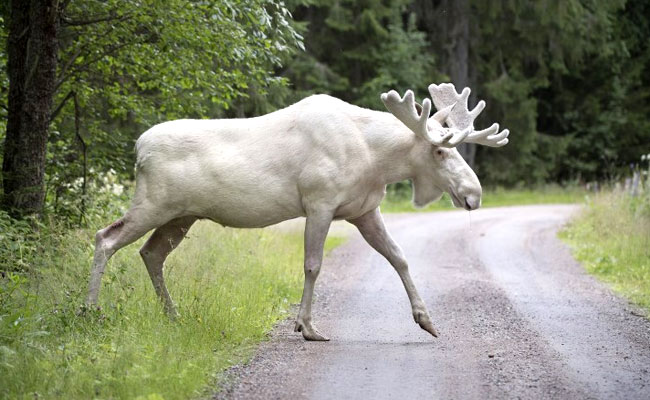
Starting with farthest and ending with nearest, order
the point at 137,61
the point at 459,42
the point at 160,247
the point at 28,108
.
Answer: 1. the point at 459,42
2. the point at 137,61
3. the point at 28,108
4. the point at 160,247

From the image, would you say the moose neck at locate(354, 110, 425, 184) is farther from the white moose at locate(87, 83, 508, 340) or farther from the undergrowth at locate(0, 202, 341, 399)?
the undergrowth at locate(0, 202, 341, 399)

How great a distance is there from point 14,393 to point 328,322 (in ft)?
12.2

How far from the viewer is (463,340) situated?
7.97 metres

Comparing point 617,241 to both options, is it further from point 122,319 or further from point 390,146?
point 122,319

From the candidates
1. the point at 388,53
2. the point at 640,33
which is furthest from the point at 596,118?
the point at 388,53

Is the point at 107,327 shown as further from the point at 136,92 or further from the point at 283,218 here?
the point at 136,92

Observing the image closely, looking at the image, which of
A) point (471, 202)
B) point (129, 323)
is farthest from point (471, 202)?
point (129, 323)

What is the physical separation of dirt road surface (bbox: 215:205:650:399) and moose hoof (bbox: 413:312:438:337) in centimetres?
9

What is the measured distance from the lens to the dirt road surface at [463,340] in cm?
629

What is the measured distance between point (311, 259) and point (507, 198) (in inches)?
891

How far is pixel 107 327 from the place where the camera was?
7.25 meters

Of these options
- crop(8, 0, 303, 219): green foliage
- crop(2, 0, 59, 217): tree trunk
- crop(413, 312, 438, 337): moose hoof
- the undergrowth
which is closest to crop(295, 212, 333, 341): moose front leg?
the undergrowth

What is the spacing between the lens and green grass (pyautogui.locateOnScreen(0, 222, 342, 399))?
19.4 feet

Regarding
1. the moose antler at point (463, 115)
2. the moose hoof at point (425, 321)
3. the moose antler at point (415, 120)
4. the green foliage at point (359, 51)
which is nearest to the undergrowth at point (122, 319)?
the moose hoof at point (425, 321)
